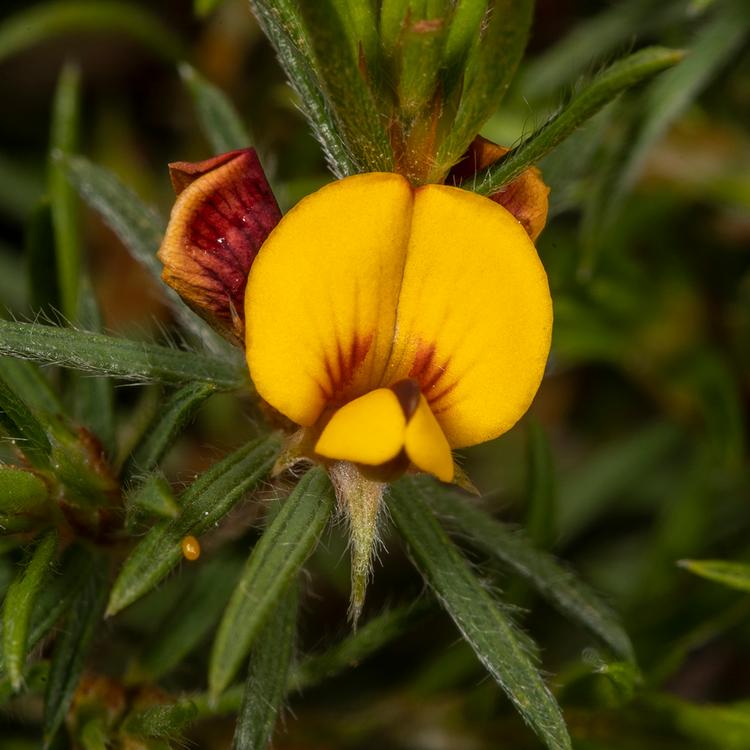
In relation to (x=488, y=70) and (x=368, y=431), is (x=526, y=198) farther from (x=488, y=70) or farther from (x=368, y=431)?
(x=368, y=431)

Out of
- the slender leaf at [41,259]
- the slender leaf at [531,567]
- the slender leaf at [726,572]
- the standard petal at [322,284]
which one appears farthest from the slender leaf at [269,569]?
the slender leaf at [41,259]

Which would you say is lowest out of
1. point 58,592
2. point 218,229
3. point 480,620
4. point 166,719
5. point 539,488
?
point 539,488

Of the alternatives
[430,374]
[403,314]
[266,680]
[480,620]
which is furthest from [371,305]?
[266,680]

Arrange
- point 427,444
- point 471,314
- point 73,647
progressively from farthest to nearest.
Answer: point 73,647
point 471,314
point 427,444

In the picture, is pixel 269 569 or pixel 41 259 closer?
pixel 269 569

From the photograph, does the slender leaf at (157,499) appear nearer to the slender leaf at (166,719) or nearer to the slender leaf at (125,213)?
the slender leaf at (166,719)
